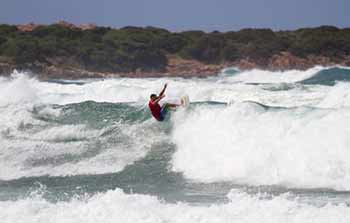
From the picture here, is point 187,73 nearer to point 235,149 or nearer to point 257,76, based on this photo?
point 257,76

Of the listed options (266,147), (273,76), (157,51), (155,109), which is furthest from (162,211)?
(157,51)

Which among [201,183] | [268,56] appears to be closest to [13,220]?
[201,183]

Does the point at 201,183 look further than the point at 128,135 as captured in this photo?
No

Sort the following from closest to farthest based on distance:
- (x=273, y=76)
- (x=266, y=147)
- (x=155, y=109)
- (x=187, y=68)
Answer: (x=266, y=147) < (x=155, y=109) < (x=273, y=76) < (x=187, y=68)

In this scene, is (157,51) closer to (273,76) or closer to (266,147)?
(273,76)

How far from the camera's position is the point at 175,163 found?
656 inches

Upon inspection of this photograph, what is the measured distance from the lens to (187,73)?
58.3 meters

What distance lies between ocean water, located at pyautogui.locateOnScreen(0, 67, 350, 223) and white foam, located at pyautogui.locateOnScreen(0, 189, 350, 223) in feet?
0.05

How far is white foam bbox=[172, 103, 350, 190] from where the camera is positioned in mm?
14117

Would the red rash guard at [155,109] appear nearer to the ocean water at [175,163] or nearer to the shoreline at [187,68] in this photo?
the ocean water at [175,163]

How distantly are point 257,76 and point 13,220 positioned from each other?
45352 millimetres

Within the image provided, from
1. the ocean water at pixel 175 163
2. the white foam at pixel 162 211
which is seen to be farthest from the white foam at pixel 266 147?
the white foam at pixel 162 211

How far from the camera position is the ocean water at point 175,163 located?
10.9 meters

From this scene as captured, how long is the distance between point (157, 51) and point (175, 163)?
48.2 metres
